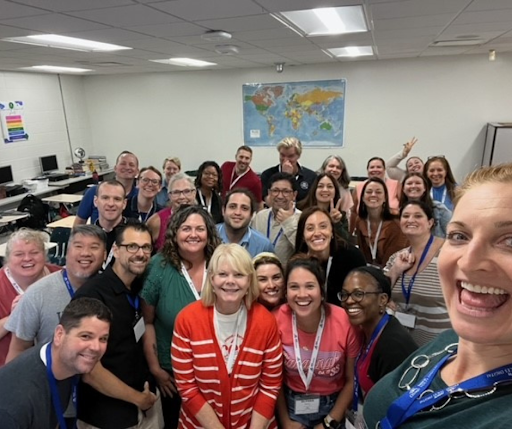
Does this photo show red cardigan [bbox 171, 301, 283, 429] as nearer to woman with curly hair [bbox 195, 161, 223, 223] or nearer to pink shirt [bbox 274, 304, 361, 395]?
pink shirt [bbox 274, 304, 361, 395]

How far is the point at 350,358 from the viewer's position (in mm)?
1839

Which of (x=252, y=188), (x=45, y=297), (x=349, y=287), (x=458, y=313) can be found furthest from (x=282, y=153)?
(x=458, y=313)

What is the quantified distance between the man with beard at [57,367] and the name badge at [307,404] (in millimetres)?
1050

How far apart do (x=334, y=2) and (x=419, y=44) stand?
2.82 metres

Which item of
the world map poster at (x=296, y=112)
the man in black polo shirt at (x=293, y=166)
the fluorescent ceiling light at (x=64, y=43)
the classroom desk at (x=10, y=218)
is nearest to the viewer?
the fluorescent ceiling light at (x=64, y=43)

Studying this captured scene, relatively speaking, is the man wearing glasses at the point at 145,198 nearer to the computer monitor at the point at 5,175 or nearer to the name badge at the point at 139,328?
the name badge at the point at 139,328

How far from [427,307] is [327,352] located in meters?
0.73

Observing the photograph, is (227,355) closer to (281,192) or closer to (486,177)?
(486,177)

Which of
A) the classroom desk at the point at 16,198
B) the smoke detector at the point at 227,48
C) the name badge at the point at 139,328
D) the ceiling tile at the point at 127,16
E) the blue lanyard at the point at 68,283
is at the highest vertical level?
the smoke detector at the point at 227,48

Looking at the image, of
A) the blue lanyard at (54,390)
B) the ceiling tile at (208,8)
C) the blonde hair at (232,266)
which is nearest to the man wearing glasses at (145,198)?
the ceiling tile at (208,8)

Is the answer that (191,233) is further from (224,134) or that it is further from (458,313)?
(224,134)

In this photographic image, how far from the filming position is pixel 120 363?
1.85m

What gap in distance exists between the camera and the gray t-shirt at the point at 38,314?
1817mm

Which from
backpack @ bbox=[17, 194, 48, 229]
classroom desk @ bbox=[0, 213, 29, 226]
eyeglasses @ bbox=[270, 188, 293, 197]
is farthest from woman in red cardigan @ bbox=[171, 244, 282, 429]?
backpack @ bbox=[17, 194, 48, 229]
